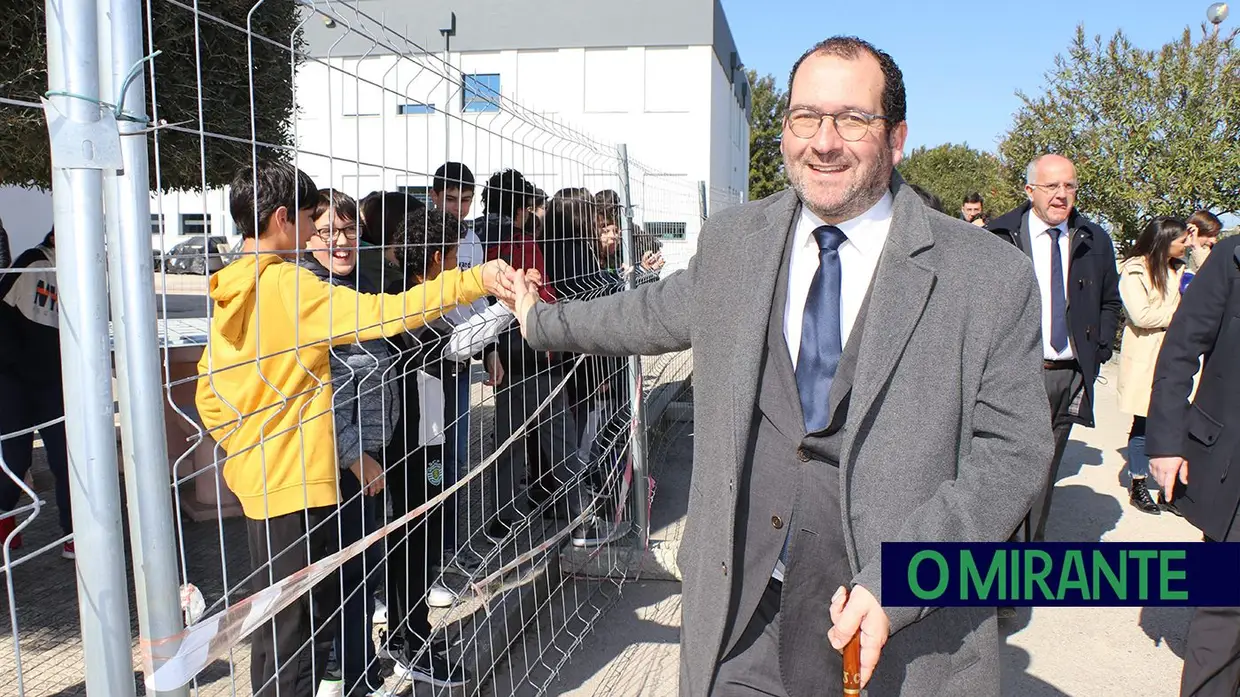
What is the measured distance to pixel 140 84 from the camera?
134cm

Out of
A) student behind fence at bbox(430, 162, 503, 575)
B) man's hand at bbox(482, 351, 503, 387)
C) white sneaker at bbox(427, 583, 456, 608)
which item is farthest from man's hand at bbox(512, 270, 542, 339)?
white sneaker at bbox(427, 583, 456, 608)

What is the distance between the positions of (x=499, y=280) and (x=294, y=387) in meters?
0.61

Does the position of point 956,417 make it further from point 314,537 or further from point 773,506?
point 314,537

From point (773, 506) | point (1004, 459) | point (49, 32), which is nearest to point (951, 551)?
point (1004, 459)

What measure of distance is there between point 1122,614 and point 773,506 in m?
3.36

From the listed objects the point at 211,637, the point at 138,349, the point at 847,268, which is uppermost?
the point at 847,268

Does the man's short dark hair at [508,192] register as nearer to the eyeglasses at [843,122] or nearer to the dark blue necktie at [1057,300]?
the eyeglasses at [843,122]

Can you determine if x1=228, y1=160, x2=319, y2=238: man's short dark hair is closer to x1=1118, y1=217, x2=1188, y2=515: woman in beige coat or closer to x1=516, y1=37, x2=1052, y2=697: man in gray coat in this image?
x1=516, y1=37, x2=1052, y2=697: man in gray coat

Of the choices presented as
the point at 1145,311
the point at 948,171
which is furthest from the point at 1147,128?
the point at 948,171

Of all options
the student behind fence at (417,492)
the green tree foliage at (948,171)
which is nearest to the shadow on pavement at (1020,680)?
the student behind fence at (417,492)

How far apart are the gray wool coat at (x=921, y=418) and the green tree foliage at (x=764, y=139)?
44.9 meters

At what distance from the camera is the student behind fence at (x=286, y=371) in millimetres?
2277

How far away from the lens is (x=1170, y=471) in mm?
3201

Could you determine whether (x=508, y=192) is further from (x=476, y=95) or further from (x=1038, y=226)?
(x=1038, y=226)
